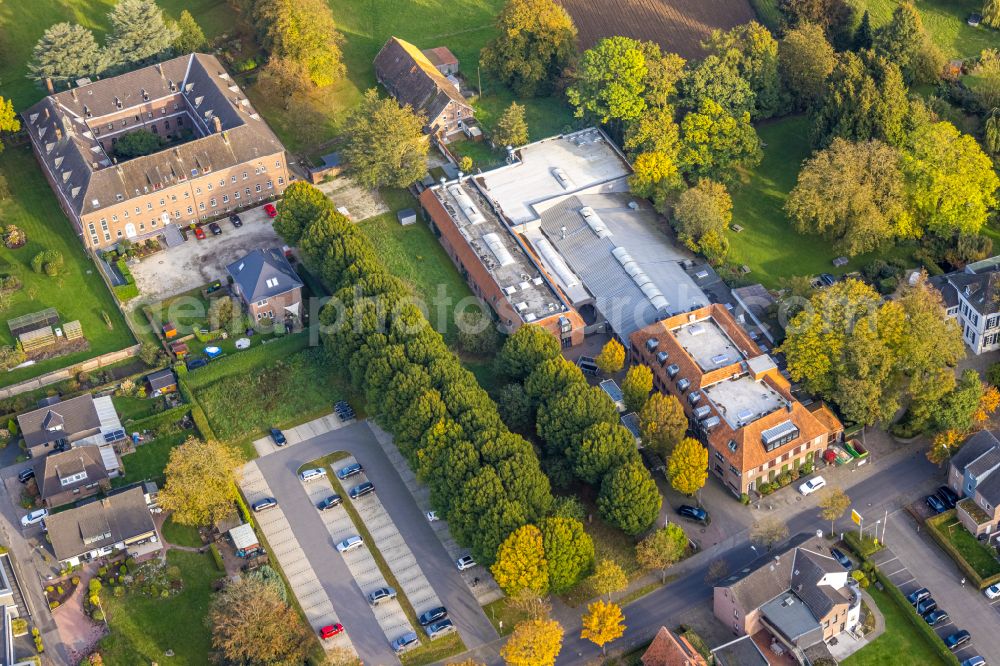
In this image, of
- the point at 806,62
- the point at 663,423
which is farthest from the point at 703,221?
the point at 663,423

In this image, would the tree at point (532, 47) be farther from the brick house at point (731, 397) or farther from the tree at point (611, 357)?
the tree at point (611, 357)

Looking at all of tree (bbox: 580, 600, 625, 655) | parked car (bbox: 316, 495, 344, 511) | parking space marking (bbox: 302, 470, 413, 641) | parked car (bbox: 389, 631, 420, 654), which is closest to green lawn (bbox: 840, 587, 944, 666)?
tree (bbox: 580, 600, 625, 655)

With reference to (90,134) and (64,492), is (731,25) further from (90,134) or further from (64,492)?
(64,492)

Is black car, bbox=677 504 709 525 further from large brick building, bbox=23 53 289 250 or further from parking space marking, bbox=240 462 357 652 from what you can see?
large brick building, bbox=23 53 289 250

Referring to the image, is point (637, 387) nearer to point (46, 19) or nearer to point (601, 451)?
point (601, 451)

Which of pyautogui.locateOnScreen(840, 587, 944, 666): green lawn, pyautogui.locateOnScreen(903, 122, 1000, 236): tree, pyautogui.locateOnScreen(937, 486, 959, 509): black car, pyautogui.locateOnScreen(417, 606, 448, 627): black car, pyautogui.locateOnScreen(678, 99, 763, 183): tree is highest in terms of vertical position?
pyautogui.locateOnScreen(903, 122, 1000, 236): tree

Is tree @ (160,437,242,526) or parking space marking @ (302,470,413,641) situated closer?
parking space marking @ (302,470,413,641)

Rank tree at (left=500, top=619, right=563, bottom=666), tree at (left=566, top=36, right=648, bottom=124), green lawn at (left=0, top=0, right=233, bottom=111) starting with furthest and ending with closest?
1. green lawn at (left=0, top=0, right=233, bottom=111)
2. tree at (left=566, top=36, right=648, bottom=124)
3. tree at (left=500, top=619, right=563, bottom=666)
